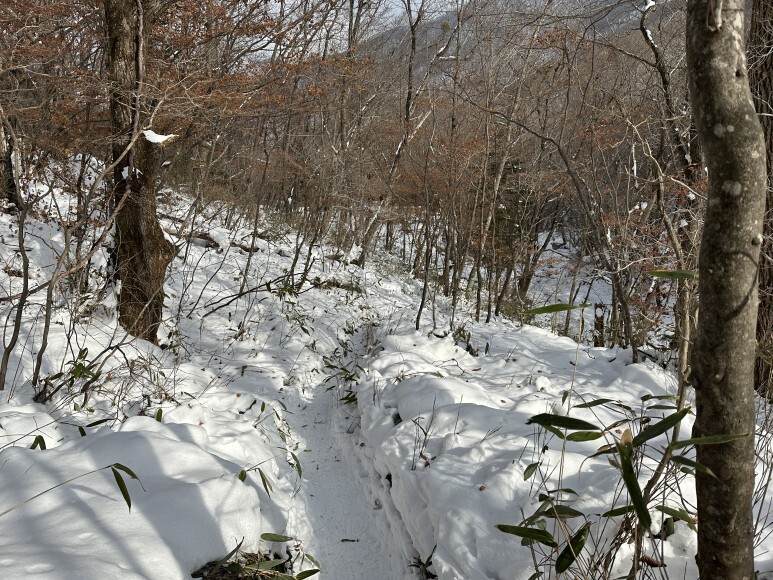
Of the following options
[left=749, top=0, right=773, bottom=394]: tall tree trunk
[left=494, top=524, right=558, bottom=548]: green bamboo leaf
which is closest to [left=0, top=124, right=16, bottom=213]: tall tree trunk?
[left=494, top=524, right=558, bottom=548]: green bamboo leaf

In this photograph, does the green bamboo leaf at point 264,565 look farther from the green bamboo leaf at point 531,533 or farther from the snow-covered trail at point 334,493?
the green bamboo leaf at point 531,533

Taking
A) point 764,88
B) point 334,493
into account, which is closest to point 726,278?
point 334,493

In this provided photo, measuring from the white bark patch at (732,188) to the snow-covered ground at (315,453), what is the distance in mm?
618

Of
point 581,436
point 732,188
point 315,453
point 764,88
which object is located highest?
point 764,88

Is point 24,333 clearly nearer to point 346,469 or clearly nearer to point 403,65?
point 346,469

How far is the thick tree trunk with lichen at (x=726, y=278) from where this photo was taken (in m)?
0.97

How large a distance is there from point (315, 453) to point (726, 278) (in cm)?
341

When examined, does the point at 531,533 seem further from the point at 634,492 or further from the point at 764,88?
the point at 764,88

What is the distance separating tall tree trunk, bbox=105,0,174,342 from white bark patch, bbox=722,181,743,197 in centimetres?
422

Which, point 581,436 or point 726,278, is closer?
point 726,278

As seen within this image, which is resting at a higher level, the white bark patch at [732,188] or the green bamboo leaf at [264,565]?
the white bark patch at [732,188]

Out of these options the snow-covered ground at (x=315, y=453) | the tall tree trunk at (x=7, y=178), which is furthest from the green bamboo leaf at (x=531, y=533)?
the tall tree trunk at (x=7, y=178)

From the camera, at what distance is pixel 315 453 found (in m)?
3.84

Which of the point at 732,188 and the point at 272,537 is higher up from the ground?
the point at 732,188
